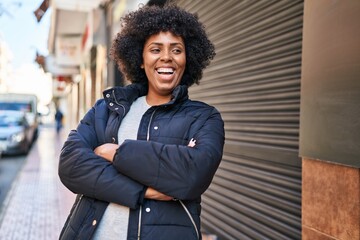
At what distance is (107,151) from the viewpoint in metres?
2.03

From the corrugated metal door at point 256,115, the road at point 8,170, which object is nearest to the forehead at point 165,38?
the corrugated metal door at point 256,115

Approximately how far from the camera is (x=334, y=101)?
275 cm

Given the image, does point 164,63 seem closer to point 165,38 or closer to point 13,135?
point 165,38

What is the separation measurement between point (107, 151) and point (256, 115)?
8.23 feet


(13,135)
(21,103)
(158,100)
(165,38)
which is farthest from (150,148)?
(21,103)

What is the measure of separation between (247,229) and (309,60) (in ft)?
6.62

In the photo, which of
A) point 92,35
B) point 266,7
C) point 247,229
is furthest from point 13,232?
point 92,35

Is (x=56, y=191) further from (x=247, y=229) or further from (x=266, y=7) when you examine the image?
(x=266, y=7)

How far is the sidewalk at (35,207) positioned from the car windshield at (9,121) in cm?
406

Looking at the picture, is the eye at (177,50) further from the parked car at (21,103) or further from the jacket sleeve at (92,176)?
the parked car at (21,103)

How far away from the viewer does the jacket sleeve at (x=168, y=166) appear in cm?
189

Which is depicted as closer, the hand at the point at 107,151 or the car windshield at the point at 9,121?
the hand at the point at 107,151

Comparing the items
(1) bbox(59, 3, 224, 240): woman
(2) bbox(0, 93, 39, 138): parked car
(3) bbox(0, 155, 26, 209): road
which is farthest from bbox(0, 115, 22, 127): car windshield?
(1) bbox(59, 3, 224, 240): woman

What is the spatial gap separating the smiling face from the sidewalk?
14.1 feet
